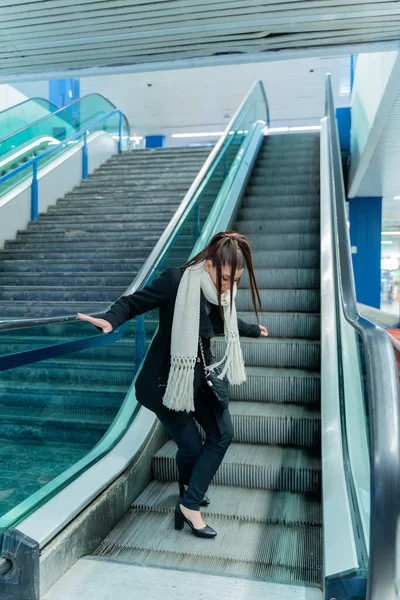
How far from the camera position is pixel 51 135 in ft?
28.7

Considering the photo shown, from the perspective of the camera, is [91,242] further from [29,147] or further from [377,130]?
[377,130]

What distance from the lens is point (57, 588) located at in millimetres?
2100

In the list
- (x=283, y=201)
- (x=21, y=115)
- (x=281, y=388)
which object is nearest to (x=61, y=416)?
(x=281, y=388)

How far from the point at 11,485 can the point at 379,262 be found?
10.4m

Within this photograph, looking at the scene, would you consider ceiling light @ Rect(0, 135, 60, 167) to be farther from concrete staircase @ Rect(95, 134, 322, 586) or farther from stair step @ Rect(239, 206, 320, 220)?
concrete staircase @ Rect(95, 134, 322, 586)

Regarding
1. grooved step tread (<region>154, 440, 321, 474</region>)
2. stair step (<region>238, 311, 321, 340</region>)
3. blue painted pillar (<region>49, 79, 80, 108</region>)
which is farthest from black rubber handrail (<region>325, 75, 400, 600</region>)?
blue painted pillar (<region>49, 79, 80, 108</region>)

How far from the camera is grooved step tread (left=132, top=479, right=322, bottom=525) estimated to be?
8.93 ft

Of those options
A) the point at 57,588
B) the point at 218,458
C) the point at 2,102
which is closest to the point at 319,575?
the point at 218,458

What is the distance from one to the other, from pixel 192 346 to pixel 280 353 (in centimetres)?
196

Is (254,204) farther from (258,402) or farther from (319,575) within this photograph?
(319,575)

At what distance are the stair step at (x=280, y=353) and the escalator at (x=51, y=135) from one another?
15.1 ft

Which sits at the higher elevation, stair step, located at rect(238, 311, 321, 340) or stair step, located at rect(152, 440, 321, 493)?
stair step, located at rect(238, 311, 321, 340)

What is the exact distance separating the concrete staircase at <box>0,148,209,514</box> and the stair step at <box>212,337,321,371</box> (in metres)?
1.03

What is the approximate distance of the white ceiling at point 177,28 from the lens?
4172 millimetres
